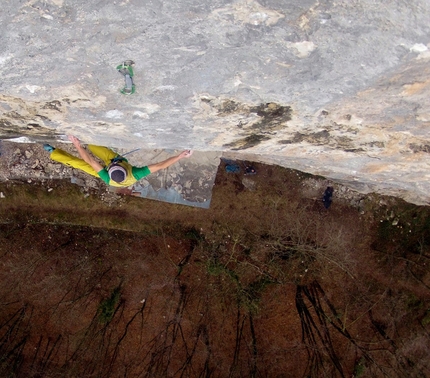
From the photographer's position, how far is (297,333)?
611cm

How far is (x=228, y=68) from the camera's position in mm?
2311

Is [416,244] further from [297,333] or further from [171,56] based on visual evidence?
[171,56]

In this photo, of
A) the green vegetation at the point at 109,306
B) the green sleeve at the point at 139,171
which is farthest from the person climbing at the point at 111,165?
the green vegetation at the point at 109,306

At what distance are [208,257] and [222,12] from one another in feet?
14.6

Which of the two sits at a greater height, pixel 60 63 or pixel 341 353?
pixel 60 63

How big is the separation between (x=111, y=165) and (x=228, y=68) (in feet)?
7.27

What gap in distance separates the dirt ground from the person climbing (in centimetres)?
130

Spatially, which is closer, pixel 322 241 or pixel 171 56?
pixel 171 56

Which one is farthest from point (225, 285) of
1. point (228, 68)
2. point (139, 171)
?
point (228, 68)

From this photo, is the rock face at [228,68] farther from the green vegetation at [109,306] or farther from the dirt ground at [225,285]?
the green vegetation at [109,306]

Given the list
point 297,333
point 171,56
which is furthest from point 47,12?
point 297,333

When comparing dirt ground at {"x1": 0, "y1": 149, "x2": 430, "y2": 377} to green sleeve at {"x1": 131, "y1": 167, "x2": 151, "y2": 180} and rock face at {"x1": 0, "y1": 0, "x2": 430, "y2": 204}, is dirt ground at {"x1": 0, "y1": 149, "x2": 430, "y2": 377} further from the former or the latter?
rock face at {"x1": 0, "y1": 0, "x2": 430, "y2": 204}

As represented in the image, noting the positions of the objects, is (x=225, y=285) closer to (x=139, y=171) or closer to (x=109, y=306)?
(x=109, y=306)

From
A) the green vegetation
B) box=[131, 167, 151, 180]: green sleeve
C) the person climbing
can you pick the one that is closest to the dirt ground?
the green vegetation
